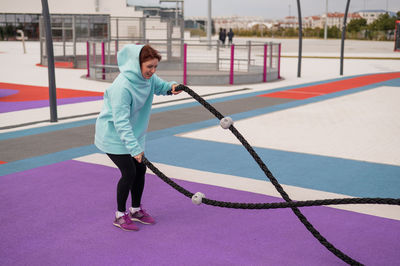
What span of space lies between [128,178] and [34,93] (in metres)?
10.5

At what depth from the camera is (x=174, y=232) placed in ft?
14.0

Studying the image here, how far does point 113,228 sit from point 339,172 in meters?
3.12

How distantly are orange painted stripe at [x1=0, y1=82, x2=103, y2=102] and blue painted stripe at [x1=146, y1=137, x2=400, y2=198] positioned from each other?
616 cm

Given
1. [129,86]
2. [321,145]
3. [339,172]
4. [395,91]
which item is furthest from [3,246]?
[395,91]

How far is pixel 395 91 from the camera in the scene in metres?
14.9

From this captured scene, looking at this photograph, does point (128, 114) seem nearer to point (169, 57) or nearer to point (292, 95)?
point (292, 95)

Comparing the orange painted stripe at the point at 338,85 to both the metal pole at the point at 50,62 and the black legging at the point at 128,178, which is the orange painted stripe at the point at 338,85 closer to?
the metal pole at the point at 50,62

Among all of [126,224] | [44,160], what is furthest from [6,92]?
[126,224]

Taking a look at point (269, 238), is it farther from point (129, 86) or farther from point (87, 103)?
point (87, 103)

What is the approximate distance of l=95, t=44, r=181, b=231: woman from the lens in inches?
150

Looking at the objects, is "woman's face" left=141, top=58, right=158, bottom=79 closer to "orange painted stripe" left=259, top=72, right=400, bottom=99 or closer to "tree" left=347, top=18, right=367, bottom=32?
"orange painted stripe" left=259, top=72, right=400, bottom=99

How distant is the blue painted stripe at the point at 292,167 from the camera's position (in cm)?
562


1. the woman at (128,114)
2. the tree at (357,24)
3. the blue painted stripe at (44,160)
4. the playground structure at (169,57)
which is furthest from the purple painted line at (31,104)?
the tree at (357,24)

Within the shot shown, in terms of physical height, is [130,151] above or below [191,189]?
above
